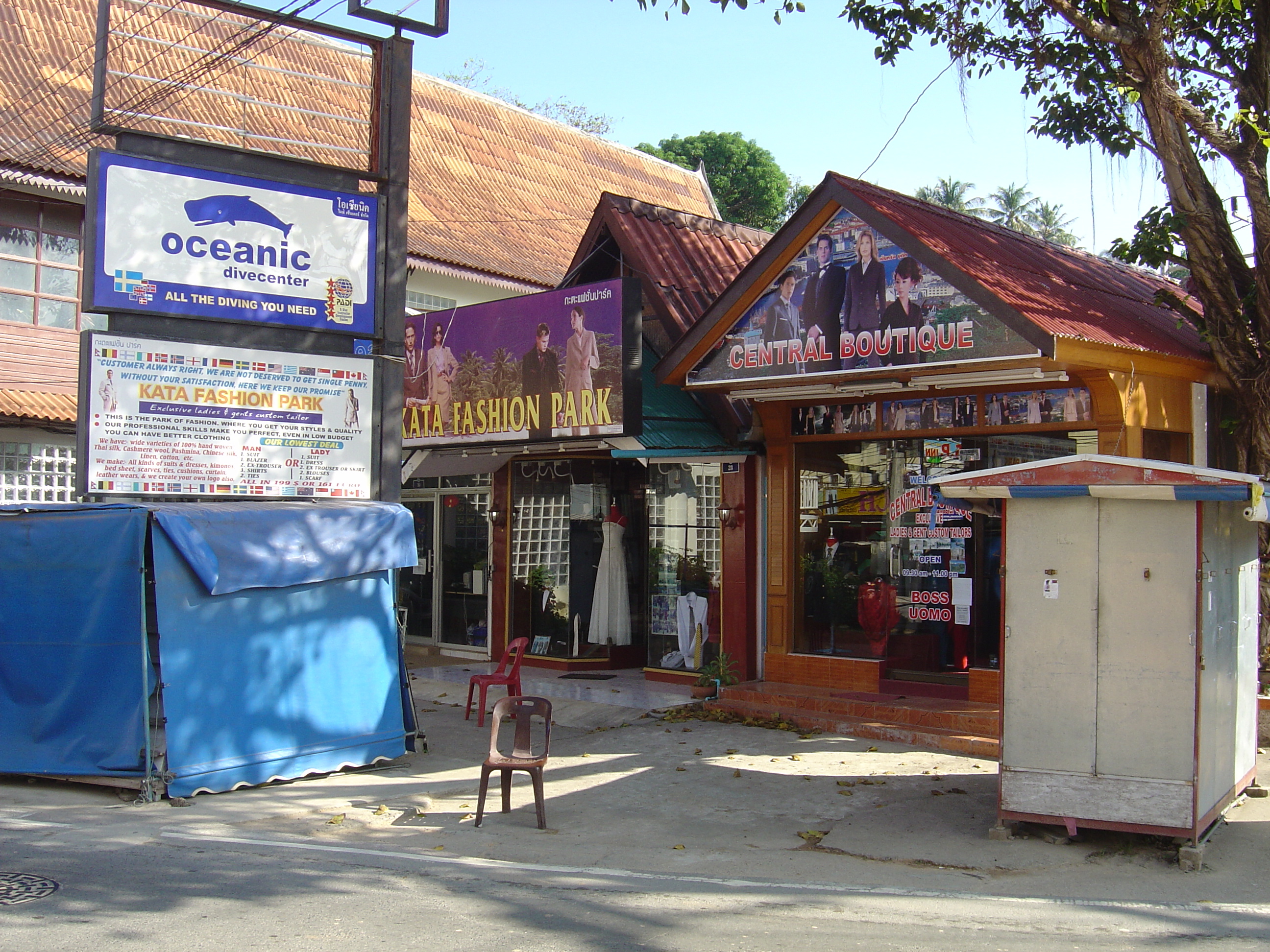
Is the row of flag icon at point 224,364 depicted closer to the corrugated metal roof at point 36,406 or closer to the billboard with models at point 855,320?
the billboard with models at point 855,320

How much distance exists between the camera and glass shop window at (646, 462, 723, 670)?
13.9 meters

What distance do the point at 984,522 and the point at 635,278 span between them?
4569 mm

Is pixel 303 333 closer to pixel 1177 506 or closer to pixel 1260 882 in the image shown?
pixel 1177 506

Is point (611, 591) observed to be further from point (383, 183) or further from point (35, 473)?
point (35, 473)

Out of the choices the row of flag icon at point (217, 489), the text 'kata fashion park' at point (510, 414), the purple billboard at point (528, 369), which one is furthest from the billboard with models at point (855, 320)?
the row of flag icon at point (217, 489)

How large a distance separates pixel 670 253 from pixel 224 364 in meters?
6.77

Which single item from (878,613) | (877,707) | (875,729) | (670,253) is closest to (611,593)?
(878,613)

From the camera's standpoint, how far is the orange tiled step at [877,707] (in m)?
10.6

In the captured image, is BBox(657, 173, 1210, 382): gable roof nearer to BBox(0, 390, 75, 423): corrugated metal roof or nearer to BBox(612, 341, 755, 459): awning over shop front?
BBox(612, 341, 755, 459): awning over shop front

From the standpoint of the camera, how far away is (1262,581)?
10.8 m

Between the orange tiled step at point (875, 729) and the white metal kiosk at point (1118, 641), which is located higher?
the white metal kiosk at point (1118, 641)

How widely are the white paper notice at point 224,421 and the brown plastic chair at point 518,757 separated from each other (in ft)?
10.2

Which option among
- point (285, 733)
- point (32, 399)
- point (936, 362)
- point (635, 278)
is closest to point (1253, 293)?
point (936, 362)

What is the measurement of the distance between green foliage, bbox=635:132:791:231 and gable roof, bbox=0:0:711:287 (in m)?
12.4
